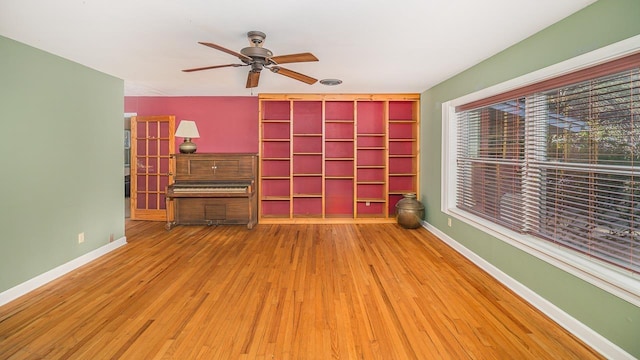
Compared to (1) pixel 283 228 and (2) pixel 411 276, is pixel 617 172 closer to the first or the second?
(2) pixel 411 276

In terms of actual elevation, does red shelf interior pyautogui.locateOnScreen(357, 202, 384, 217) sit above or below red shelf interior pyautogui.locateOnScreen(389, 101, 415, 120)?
below

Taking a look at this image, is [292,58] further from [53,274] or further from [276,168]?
[276,168]

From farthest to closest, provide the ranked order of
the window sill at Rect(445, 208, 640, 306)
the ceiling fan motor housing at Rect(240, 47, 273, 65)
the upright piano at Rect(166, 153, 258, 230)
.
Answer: the upright piano at Rect(166, 153, 258, 230) < the ceiling fan motor housing at Rect(240, 47, 273, 65) < the window sill at Rect(445, 208, 640, 306)

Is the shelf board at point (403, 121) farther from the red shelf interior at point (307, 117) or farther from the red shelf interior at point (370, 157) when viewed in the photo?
the red shelf interior at point (307, 117)

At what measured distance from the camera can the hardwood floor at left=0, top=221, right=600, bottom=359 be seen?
2018 millimetres

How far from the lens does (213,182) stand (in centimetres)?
532

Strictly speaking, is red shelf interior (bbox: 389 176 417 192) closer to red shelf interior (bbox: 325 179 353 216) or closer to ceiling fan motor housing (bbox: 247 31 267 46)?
red shelf interior (bbox: 325 179 353 216)

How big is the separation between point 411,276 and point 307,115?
3730 mm

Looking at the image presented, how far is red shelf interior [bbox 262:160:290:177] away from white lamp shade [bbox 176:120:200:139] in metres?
1.37

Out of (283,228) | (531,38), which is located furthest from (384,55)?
(283,228)

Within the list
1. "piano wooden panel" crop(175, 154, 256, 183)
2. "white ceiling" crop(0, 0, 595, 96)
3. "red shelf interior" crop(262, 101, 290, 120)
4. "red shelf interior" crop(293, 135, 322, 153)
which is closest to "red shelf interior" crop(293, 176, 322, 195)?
"red shelf interior" crop(293, 135, 322, 153)

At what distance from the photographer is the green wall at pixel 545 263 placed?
191cm

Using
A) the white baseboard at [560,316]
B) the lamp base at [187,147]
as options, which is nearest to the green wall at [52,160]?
the lamp base at [187,147]

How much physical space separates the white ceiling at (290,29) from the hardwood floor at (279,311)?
2.32 m
